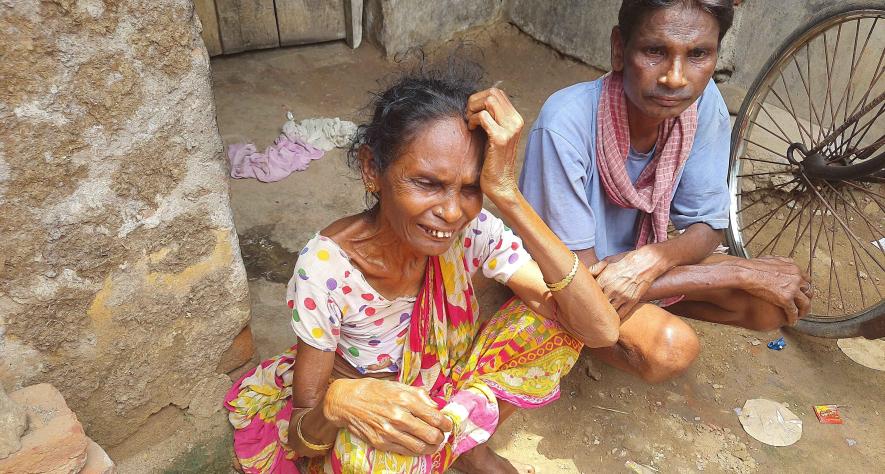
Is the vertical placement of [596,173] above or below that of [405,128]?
below

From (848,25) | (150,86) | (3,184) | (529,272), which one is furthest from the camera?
(848,25)

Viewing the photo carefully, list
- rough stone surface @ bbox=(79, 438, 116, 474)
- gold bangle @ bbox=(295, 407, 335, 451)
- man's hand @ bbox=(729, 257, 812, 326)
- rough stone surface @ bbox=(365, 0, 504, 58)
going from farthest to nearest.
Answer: rough stone surface @ bbox=(365, 0, 504, 58) → man's hand @ bbox=(729, 257, 812, 326) → gold bangle @ bbox=(295, 407, 335, 451) → rough stone surface @ bbox=(79, 438, 116, 474)

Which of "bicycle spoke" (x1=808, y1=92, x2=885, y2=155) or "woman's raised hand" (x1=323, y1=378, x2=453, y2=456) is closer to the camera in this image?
"woman's raised hand" (x1=323, y1=378, x2=453, y2=456)

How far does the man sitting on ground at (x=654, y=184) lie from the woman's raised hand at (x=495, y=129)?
2.00ft

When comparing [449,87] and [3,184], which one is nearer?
[3,184]

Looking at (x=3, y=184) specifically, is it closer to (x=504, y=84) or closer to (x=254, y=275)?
(x=254, y=275)

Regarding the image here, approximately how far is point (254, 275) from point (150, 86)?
1431mm

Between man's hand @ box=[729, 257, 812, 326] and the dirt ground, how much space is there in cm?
51

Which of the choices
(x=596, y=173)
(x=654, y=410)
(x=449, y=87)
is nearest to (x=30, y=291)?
(x=449, y=87)

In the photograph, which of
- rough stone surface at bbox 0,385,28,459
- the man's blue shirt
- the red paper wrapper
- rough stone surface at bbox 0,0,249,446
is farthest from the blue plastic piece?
rough stone surface at bbox 0,385,28,459

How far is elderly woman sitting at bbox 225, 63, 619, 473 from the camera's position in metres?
1.59

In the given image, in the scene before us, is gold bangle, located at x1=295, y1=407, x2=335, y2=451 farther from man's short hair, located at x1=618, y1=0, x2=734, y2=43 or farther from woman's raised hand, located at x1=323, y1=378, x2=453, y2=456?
man's short hair, located at x1=618, y1=0, x2=734, y2=43

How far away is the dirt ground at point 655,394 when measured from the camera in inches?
94.9

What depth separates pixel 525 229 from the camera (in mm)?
1759
